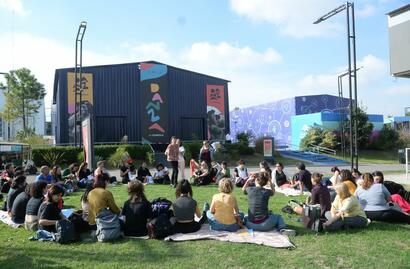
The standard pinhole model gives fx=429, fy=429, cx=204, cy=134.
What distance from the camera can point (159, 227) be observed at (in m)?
7.25

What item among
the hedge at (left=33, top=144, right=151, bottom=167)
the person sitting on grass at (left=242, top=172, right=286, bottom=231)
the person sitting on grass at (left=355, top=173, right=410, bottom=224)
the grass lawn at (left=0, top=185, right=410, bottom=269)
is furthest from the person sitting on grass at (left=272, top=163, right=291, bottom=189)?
the hedge at (left=33, top=144, right=151, bottom=167)

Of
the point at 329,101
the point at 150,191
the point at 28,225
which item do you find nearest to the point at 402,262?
the point at 28,225

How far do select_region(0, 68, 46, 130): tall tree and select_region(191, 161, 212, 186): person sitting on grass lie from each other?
100ft

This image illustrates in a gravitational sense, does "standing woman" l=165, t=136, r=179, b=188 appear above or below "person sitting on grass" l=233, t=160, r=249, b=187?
above

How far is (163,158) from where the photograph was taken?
105 ft

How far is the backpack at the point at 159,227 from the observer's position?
23.8 feet

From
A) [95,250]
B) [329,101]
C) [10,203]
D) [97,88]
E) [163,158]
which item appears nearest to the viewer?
[95,250]

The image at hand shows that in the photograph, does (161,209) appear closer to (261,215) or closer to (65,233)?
(65,233)

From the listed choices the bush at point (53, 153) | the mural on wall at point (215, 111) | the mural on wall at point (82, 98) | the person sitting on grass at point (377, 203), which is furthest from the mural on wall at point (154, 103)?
the person sitting on grass at point (377, 203)

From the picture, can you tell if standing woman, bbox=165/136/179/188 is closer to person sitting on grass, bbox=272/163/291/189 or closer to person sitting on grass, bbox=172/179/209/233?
person sitting on grass, bbox=272/163/291/189

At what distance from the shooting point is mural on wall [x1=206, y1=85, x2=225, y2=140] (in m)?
40.1

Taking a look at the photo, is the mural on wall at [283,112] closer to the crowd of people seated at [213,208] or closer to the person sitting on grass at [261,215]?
the crowd of people seated at [213,208]

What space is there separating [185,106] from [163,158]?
847cm

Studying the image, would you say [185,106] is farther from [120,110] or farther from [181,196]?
[181,196]
